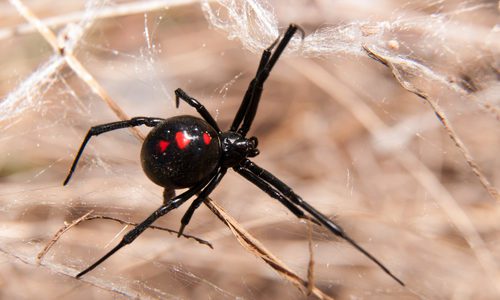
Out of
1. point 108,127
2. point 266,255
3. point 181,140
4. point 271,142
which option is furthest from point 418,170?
point 108,127

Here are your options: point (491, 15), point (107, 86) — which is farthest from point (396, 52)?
point (107, 86)

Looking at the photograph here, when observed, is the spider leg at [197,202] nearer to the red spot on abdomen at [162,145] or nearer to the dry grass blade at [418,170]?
the red spot on abdomen at [162,145]

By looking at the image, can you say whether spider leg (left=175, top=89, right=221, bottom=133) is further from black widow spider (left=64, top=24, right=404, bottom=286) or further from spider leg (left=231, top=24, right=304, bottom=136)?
spider leg (left=231, top=24, right=304, bottom=136)

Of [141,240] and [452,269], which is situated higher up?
[452,269]

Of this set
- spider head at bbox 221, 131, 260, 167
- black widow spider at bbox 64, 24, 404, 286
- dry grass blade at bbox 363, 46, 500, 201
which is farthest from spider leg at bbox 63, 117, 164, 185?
dry grass blade at bbox 363, 46, 500, 201

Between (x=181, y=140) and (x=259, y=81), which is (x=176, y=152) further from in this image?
(x=259, y=81)

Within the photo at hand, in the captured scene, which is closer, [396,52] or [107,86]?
[396,52]

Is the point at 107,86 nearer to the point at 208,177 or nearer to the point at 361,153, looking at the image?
the point at 208,177

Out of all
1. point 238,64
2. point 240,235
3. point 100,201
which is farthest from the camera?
point 238,64
